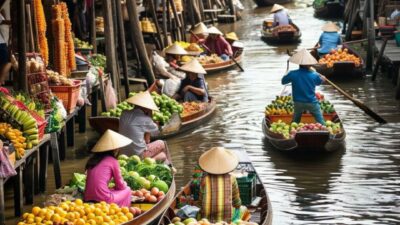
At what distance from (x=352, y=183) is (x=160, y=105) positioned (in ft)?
12.8

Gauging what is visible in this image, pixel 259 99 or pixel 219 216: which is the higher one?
pixel 219 216

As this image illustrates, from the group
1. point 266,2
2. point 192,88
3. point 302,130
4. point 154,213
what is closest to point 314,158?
point 302,130

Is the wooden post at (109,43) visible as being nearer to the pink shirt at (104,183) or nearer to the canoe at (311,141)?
the canoe at (311,141)

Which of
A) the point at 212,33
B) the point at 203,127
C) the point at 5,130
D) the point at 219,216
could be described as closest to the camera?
the point at 219,216

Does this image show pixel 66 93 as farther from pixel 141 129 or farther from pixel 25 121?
pixel 25 121

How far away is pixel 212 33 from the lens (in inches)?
846

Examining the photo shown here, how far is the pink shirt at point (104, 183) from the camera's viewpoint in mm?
9242

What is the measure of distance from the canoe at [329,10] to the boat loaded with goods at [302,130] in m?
20.1

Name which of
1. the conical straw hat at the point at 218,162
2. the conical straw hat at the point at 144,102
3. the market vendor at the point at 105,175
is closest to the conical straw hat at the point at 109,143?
the market vendor at the point at 105,175

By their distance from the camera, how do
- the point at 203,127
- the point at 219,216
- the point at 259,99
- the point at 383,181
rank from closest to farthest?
the point at 219,216 < the point at 383,181 < the point at 203,127 < the point at 259,99

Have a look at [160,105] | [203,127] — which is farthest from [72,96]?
[203,127]

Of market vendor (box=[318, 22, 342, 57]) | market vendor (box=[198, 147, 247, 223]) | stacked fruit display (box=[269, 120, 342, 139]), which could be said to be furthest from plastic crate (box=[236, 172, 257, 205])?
market vendor (box=[318, 22, 342, 57])

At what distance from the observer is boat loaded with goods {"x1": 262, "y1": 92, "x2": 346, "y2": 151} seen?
13.3 meters

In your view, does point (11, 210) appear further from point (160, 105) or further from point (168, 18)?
point (168, 18)
